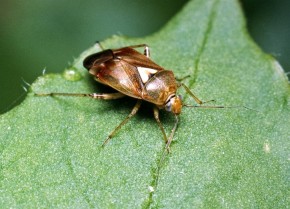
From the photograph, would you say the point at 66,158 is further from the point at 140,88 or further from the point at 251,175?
the point at 251,175

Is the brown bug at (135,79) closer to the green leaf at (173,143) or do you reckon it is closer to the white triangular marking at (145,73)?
the white triangular marking at (145,73)

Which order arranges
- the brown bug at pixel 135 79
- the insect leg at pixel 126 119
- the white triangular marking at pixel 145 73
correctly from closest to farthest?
the insect leg at pixel 126 119 → the brown bug at pixel 135 79 → the white triangular marking at pixel 145 73

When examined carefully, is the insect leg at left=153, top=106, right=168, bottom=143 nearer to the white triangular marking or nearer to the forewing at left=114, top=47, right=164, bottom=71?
the white triangular marking

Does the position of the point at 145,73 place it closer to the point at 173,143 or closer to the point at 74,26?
the point at 173,143

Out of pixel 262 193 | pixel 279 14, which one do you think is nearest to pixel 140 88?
pixel 262 193

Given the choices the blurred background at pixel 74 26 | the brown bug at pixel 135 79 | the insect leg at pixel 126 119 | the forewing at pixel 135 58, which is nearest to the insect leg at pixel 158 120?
the brown bug at pixel 135 79
